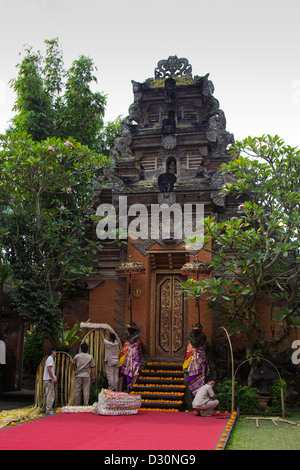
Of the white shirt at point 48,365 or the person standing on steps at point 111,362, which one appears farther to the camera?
the person standing on steps at point 111,362

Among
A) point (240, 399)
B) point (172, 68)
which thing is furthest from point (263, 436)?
point (172, 68)

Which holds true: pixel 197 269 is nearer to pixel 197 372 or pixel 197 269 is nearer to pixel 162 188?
pixel 197 372

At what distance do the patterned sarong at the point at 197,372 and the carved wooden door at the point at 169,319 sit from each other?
1584mm

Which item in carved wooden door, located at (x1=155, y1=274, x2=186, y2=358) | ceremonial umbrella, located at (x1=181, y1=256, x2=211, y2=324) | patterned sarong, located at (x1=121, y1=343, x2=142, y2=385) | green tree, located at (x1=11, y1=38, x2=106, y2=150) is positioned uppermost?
green tree, located at (x1=11, y1=38, x2=106, y2=150)

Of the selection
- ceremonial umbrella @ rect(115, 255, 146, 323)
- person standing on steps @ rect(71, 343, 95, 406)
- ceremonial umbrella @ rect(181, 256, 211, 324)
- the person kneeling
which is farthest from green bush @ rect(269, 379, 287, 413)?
ceremonial umbrella @ rect(115, 255, 146, 323)

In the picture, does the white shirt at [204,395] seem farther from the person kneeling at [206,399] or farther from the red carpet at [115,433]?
the red carpet at [115,433]

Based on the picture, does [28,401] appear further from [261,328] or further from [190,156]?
[190,156]

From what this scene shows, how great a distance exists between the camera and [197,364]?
1191 centimetres

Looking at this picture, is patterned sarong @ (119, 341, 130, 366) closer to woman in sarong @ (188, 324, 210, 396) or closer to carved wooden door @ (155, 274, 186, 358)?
carved wooden door @ (155, 274, 186, 358)

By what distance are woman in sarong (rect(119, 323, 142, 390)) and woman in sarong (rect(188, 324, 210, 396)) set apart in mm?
1419

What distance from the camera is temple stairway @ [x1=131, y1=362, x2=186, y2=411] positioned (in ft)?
36.8

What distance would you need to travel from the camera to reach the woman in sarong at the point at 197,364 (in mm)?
11820

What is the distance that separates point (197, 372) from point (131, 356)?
1801 millimetres

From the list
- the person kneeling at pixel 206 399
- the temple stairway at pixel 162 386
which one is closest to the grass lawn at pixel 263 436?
the person kneeling at pixel 206 399
